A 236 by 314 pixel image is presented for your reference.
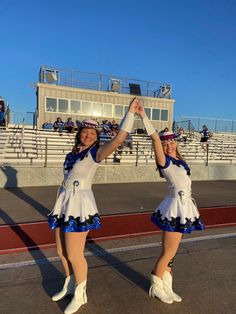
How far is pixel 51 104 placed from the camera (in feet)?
73.5

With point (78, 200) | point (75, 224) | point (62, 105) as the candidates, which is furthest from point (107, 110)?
point (75, 224)

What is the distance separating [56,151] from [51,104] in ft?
27.8

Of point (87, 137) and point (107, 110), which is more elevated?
point (107, 110)

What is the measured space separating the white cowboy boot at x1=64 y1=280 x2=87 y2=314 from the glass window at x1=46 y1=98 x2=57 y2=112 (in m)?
20.1

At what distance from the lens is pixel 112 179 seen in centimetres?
1263

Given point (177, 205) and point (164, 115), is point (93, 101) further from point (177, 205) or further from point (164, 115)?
point (177, 205)

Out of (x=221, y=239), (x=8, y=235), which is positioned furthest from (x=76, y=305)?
(x=221, y=239)

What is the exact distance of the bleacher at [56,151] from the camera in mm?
12793

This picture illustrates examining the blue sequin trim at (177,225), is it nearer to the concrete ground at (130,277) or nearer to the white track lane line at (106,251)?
the concrete ground at (130,277)

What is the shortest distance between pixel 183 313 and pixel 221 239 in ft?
9.29

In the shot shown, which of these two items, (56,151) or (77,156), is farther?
(56,151)

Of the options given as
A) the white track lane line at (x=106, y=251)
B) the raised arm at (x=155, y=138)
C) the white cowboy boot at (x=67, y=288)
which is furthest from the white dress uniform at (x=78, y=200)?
the white track lane line at (x=106, y=251)

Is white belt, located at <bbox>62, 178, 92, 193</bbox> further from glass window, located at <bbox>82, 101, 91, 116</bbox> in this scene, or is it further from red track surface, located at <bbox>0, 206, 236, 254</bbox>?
glass window, located at <bbox>82, 101, 91, 116</bbox>

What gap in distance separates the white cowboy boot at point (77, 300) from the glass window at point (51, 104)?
2015 cm
